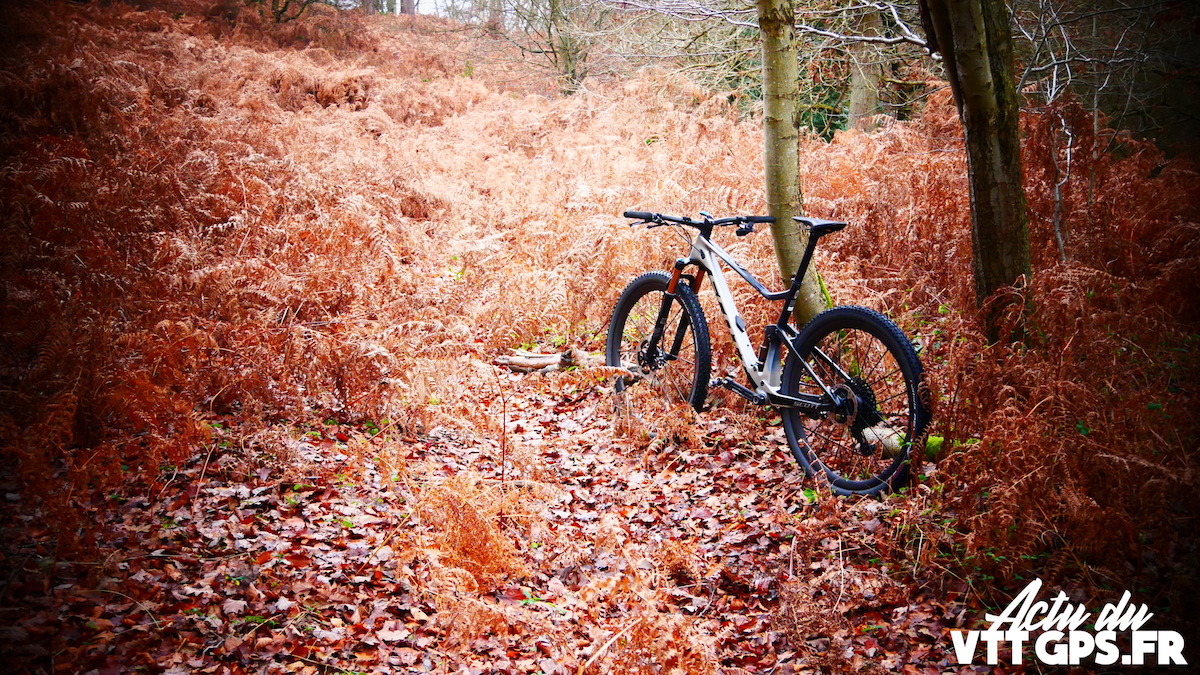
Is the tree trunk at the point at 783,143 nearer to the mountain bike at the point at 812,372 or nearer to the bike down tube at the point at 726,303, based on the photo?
the mountain bike at the point at 812,372

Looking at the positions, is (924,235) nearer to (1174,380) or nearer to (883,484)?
(1174,380)

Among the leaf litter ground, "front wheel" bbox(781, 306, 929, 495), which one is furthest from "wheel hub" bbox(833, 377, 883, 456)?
the leaf litter ground

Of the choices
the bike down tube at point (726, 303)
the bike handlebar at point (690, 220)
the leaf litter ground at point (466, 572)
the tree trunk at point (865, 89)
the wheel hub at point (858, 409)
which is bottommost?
the leaf litter ground at point (466, 572)

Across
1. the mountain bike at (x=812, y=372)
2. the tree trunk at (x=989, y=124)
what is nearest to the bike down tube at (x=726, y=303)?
the mountain bike at (x=812, y=372)

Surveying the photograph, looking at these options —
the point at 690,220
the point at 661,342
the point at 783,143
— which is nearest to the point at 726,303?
the point at 690,220

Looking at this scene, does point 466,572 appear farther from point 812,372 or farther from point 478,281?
point 478,281

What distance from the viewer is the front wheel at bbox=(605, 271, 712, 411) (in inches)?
195

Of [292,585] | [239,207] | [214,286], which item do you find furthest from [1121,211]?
[239,207]

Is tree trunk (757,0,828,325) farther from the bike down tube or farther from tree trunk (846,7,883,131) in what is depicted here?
tree trunk (846,7,883,131)

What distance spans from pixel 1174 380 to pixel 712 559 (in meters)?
2.97

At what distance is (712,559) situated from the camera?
3.73 metres

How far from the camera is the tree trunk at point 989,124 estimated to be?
3719 mm

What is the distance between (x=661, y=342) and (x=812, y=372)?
151 centimetres

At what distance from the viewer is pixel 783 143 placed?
469 centimetres
